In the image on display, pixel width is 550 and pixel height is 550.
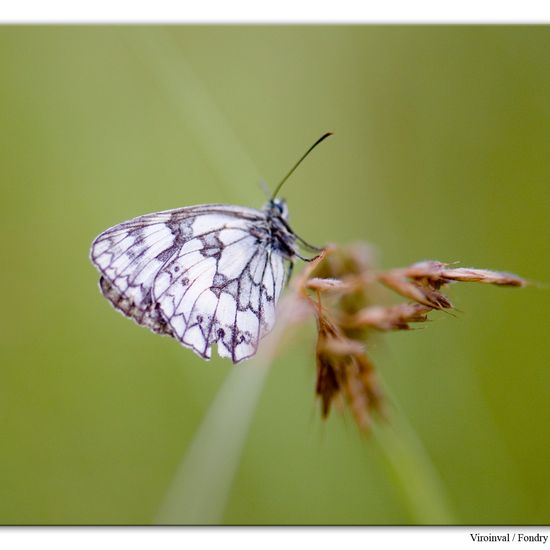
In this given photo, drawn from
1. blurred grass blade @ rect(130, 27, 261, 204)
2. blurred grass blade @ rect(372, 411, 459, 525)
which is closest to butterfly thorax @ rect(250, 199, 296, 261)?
blurred grass blade @ rect(130, 27, 261, 204)

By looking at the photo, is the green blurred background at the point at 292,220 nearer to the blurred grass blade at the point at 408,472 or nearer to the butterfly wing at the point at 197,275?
the butterfly wing at the point at 197,275

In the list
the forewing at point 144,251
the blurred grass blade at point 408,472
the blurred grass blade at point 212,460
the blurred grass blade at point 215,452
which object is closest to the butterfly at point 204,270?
the forewing at point 144,251

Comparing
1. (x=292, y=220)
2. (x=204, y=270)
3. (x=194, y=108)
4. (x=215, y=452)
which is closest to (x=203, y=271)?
(x=204, y=270)

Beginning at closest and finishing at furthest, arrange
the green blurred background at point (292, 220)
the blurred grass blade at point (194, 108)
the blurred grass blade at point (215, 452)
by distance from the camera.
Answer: the blurred grass blade at point (215, 452) → the blurred grass blade at point (194, 108) → the green blurred background at point (292, 220)

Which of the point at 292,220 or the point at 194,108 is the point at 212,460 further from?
the point at 292,220

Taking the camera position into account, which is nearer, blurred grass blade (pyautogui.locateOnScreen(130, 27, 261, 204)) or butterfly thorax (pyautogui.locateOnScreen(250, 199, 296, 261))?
butterfly thorax (pyautogui.locateOnScreen(250, 199, 296, 261))

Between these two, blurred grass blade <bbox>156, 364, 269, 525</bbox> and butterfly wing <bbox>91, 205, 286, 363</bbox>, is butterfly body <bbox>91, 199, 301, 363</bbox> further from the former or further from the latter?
blurred grass blade <bbox>156, 364, 269, 525</bbox>

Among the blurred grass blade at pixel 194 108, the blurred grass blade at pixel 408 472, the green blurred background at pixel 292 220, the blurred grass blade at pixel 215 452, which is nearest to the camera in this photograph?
the blurred grass blade at pixel 408 472
